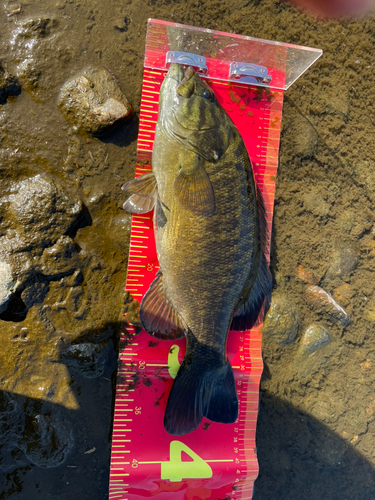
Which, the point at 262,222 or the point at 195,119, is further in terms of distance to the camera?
the point at 262,222

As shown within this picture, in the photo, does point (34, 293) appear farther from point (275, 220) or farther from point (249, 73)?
point (249, 73)

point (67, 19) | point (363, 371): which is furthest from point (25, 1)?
point (363, 371)

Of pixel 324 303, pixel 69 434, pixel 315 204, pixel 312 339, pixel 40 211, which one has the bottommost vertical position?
pixel 69 434

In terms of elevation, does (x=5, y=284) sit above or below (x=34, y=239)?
below

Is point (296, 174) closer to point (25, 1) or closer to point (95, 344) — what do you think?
point (95, 344)

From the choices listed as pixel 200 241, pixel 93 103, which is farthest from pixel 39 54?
pixel 200 241

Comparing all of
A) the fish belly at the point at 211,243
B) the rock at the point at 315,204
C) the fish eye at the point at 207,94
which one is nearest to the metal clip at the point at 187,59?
the fish eye at the point at 207,94
